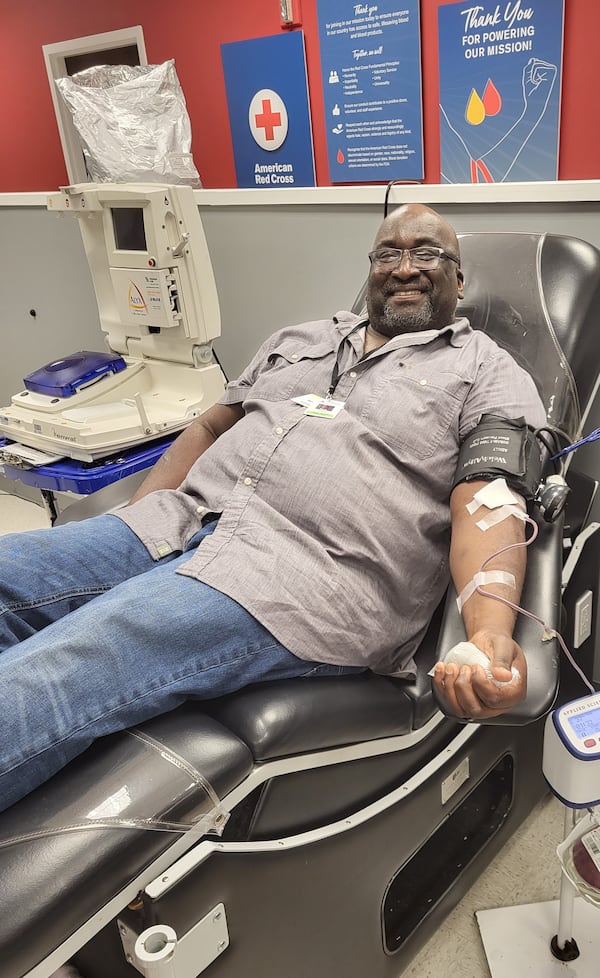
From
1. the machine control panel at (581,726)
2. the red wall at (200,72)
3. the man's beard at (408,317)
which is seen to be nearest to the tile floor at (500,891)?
the machine control panel at (581,726)

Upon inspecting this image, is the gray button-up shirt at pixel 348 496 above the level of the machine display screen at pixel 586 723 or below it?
above

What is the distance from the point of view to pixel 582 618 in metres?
1.52

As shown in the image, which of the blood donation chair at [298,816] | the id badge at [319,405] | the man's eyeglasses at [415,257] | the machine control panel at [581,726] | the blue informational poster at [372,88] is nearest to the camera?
the blood donation chair at [298,816]

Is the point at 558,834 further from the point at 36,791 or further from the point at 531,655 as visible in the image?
the point at 36,791

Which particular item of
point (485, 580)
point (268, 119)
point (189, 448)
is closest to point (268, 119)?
point (268, 119)

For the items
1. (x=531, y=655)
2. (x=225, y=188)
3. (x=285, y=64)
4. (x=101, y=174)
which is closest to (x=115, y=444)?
(x=101, y=174)

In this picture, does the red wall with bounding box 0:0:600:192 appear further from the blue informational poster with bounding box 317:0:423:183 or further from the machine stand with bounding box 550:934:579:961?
the machine stand with bounding box 550:934:579:961

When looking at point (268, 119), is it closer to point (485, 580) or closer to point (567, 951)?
point (485, 580)

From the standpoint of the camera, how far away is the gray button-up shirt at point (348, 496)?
4.02 feet

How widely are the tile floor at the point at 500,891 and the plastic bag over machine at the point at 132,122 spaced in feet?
6.92

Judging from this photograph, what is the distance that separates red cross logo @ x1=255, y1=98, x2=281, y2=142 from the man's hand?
194 cm

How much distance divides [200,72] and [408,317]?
1536 mm

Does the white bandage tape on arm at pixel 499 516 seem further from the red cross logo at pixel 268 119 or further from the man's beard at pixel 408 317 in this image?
the red cross logo at pixel 268 119

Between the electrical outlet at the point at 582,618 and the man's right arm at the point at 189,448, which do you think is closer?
the electrical outlet at the point at 582,618
